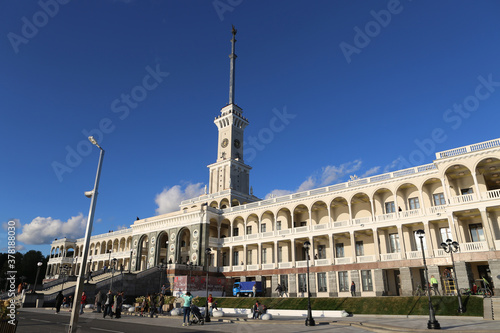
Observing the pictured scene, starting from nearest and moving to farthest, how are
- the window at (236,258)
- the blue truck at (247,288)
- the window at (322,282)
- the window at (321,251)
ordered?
the window at (322,282)
the blue truck at (247,288)
the window at (321,251)
the window at (236,258)

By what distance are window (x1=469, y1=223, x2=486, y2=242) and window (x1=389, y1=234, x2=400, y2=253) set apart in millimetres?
7089

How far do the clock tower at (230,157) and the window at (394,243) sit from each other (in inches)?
1104

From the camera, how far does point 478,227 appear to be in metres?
31.4

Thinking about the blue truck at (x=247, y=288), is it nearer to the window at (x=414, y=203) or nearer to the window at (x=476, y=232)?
the window at (x=414, y=203)

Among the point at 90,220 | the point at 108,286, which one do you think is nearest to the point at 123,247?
the point at 108,286

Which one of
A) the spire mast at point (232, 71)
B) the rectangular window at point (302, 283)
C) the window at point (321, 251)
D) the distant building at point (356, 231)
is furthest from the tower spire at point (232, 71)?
the rectangular window at point (302, 283)

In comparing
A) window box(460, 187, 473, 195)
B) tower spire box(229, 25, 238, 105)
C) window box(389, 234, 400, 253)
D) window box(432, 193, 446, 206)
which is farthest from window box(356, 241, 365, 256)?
tower spire box(229, 25, 238, 105)

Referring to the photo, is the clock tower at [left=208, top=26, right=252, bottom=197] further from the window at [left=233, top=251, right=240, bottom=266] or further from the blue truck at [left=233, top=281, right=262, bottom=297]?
the blue truck at [left=233, top=281, right=262, bottom=297]

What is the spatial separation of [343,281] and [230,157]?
32828 millimetres

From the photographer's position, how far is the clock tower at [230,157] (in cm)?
6044

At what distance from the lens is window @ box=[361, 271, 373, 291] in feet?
114

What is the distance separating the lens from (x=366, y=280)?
1382 inches

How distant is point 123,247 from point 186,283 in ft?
133

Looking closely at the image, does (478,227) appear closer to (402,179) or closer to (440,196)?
(440,196)
